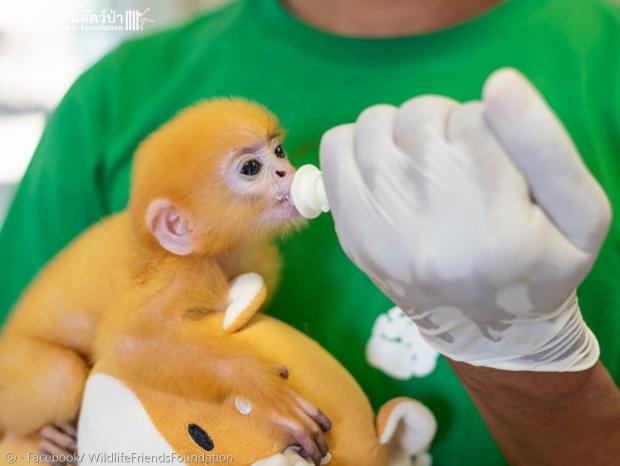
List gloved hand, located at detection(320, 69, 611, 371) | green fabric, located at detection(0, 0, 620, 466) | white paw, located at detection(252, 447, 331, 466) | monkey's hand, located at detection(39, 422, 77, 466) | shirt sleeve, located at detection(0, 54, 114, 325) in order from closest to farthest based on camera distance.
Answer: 1. gloved hand, located at detection(320, 69, 611, 371)
2. white paw, located at detection(252, 447, 331, 466)
3. monkey's hand, located at detection(39, 422, 77, 466)
4. green fabric, located at detection(0, 0, 620, 466)
5. shirt sleeve, located at detection(0, 54, 114, 325)

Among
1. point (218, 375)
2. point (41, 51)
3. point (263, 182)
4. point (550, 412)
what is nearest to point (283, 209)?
point (263, 182)

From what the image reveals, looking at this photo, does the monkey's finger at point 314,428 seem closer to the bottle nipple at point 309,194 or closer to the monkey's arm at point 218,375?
the monkey's arm at point 218,375

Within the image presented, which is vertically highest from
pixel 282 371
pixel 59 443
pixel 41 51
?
pixel 41 51

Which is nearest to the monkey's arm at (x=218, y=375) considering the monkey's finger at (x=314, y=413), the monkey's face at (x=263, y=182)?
the monkey's finger at (x=314, y=413)

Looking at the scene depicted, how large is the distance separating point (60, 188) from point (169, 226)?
306 millimetres

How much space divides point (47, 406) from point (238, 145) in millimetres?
258

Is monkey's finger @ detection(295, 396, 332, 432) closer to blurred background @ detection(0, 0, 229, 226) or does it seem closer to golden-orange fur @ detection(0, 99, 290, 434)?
golden-orange fur @ detection(0, 99, 290, 434)

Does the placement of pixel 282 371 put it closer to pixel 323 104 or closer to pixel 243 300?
pixel 243 300

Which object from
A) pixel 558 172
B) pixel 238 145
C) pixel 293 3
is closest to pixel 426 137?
pixel 558 172

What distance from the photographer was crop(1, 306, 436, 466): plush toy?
563mm

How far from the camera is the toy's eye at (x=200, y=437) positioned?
1.85 feet

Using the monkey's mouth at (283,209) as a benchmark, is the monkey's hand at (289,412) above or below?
below

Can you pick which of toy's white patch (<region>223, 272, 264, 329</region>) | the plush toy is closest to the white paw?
the plush toy

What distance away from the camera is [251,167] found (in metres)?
0.62
